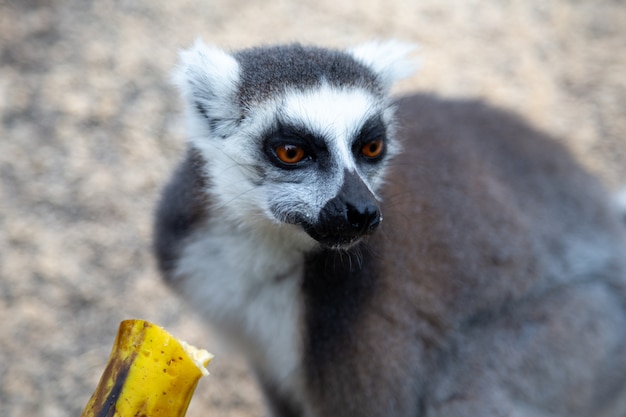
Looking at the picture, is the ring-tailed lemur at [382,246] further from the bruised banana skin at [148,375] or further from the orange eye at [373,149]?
the bruised banana skin at [148,375]

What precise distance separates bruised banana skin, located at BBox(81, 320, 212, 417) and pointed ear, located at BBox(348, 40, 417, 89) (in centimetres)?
170

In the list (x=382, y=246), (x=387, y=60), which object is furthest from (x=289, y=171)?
(x=387, y=60)

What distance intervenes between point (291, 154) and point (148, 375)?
1050mm

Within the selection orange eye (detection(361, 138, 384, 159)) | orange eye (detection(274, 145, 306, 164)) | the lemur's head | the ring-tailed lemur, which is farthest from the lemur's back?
orange eye (detection(274, 145, 306, 164))

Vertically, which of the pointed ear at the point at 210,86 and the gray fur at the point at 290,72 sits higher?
Result: the gray fur at the point at 290,72

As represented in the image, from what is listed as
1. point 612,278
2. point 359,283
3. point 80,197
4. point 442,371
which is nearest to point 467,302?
point 442,371

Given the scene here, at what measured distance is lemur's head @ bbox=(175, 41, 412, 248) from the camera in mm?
2738

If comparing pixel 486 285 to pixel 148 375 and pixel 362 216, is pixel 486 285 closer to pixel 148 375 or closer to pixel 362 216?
pixel 362 216

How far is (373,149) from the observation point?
9.76 ft

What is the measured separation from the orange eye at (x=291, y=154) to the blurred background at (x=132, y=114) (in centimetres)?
128

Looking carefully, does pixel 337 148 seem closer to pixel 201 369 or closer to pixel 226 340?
pixel 201 369

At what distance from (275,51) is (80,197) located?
8.19ft

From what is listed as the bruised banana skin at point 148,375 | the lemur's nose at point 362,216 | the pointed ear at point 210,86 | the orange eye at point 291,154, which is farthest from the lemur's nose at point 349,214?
the bruised banana skin at point 148,375

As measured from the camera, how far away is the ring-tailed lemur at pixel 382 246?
113 inches
